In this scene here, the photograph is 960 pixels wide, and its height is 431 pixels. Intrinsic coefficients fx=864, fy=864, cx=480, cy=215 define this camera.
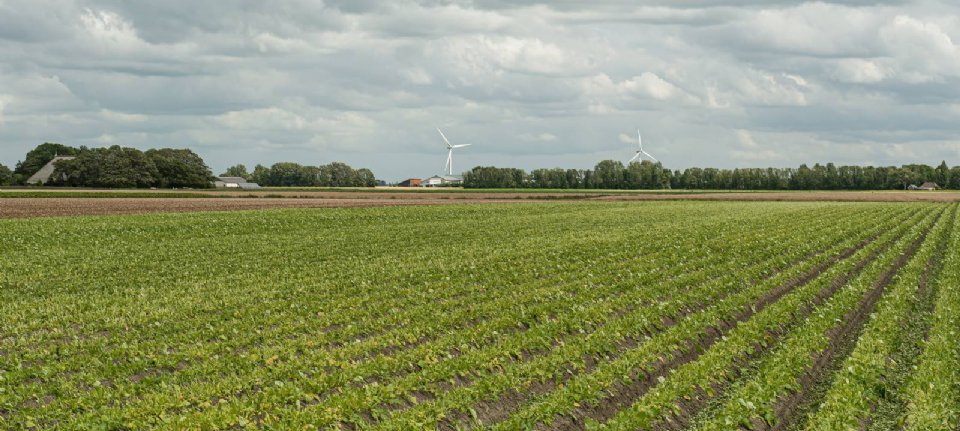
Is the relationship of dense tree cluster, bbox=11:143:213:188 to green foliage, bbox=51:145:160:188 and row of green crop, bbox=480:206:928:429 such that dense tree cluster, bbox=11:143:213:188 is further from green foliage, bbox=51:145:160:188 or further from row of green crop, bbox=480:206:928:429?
row of green crop, bbox=480:206:928:429

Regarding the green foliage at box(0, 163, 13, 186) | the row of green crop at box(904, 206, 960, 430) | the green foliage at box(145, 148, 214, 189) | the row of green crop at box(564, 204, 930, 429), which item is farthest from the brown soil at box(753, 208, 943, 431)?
the green foliage at box(0, 163, 13, 186)

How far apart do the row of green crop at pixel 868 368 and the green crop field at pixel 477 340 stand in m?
0.05

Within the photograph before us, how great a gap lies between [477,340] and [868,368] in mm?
6849

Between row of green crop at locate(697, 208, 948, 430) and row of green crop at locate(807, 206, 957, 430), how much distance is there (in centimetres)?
61

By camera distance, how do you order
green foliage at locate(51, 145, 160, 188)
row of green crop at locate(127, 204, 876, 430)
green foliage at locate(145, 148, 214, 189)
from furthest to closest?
green foliage at locate(145, 148, 214, 189) → green foliage at locate(51, 145, 160, 188) → row of green crop at locate(127, 204, 876, 430)

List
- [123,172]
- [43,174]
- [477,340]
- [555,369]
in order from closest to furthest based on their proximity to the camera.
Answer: [555,369] → [477,340] → [123,172] → [43,174]

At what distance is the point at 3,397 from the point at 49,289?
12.6 meters

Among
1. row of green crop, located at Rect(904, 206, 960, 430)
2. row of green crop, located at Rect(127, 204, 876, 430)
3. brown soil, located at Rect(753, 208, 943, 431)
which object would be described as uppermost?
row of green crop, located at Rect(127, 204, 876, 430)

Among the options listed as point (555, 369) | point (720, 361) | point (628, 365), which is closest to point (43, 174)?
point (555, 369)

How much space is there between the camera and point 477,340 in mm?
16422

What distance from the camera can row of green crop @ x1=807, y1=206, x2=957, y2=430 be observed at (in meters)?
12.1

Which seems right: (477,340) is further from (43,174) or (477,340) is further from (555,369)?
(43,174)

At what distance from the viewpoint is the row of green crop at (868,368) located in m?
12.1

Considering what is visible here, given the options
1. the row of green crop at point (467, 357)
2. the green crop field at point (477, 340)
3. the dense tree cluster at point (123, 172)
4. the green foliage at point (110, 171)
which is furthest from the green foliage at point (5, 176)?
the row of green crop at point (467, 357)
